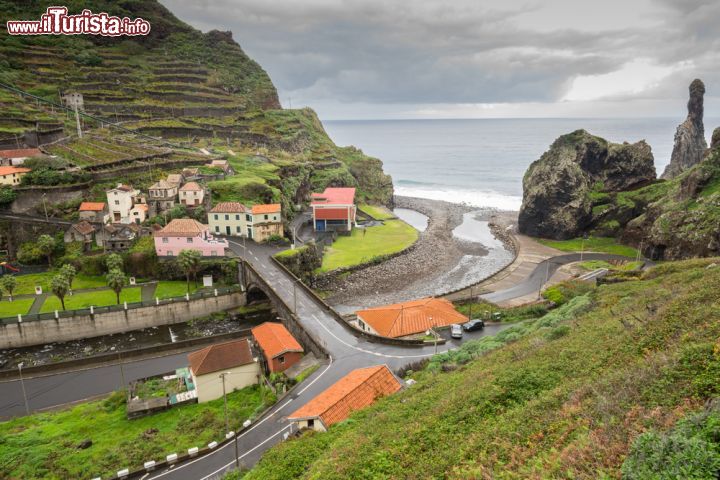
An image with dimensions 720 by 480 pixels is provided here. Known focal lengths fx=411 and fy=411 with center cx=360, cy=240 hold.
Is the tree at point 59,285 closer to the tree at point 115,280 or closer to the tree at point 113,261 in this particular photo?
the tree at point 115,280

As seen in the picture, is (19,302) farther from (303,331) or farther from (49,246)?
(303,331)

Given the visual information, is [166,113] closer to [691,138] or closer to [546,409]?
[546,409]

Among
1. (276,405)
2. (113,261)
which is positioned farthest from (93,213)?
(276,405)

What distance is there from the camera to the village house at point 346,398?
21344mm

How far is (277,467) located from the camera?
17156 millimetres

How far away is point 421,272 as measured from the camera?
64.1 metres

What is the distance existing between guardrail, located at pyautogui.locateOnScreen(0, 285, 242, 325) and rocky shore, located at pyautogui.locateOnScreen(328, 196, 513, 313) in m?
14.6

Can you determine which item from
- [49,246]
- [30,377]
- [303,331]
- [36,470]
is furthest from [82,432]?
[49,246]

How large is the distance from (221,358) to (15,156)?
5475 centimetres

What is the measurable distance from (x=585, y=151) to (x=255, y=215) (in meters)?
67.4

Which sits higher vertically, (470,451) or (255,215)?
(255,215)

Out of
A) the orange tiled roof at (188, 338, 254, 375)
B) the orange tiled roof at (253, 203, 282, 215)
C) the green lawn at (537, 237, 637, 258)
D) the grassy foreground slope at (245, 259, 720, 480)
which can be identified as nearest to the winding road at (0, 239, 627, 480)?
the orange tiled roof at (188, 338, 254, 375)

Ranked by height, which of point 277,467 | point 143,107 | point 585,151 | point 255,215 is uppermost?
point 143,107

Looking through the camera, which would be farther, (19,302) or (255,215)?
(255,215)
